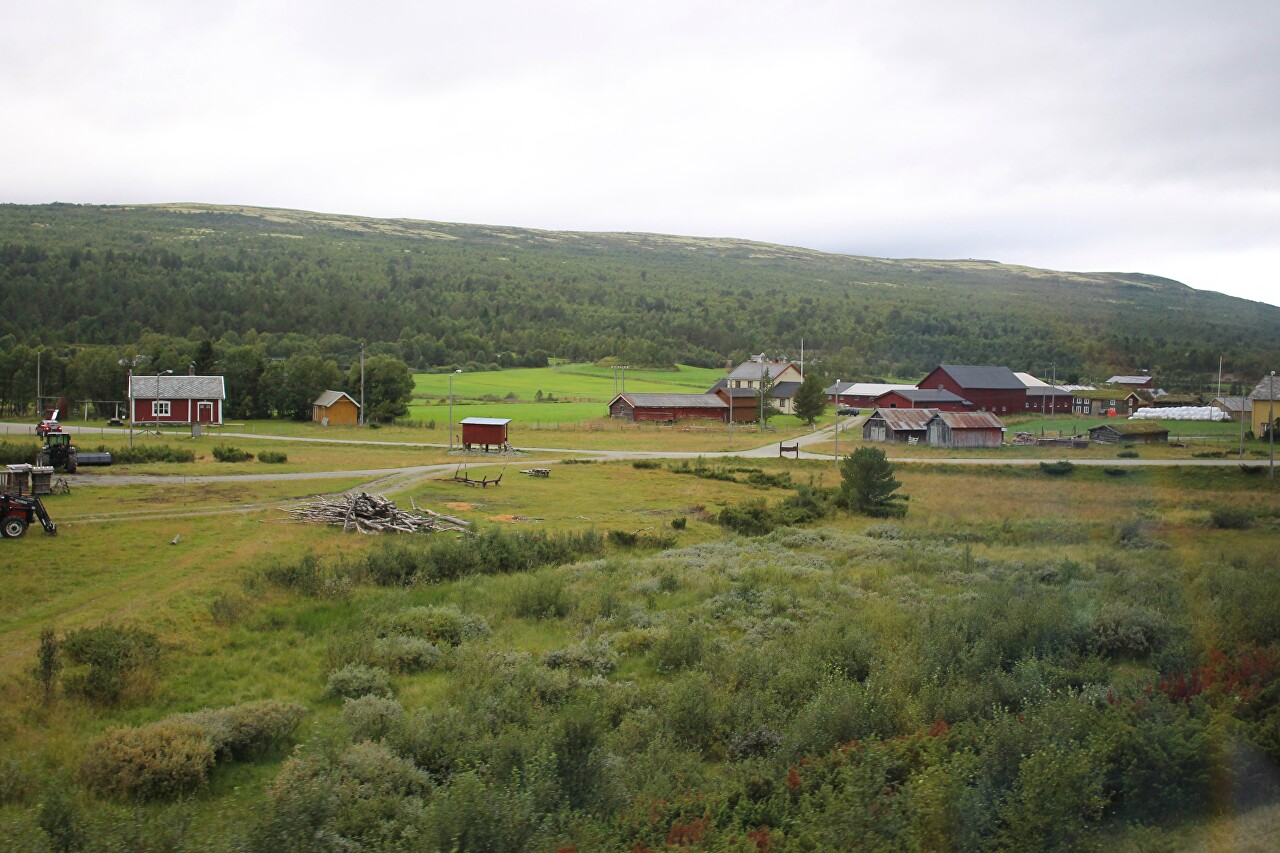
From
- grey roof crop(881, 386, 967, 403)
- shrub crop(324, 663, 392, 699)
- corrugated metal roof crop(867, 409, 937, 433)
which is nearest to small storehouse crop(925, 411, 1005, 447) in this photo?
corrugated metal roof crop(867, 409, 937, 433)

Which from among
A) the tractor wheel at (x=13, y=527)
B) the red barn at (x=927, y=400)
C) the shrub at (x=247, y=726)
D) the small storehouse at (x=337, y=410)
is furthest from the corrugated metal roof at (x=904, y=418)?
the shrub at (x=247, y=726)

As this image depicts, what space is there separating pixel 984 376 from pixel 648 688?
59.8m

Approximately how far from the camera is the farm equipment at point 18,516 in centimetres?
2261

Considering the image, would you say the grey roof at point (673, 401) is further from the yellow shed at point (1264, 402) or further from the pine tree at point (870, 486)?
the yellow shed at point (1264, 402)

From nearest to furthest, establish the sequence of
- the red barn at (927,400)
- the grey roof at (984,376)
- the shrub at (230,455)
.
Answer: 1. the shrub at (230,455)
2. the grey roof at (984,376)
3. the red barn at (927,400)

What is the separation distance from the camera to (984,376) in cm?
6825

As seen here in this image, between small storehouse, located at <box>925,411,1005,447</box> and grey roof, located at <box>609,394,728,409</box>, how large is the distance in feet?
70.3

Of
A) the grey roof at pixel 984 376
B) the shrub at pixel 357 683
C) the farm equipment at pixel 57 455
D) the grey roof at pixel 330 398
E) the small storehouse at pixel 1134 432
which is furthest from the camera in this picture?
the grey roof at pixel 330 398

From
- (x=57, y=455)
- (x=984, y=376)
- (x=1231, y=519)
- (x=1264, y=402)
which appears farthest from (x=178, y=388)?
(x=1264, y=402)

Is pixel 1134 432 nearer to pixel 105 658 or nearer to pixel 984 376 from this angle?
pixel 984 376

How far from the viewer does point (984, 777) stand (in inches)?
377

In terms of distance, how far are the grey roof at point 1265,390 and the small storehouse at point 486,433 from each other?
34036mm

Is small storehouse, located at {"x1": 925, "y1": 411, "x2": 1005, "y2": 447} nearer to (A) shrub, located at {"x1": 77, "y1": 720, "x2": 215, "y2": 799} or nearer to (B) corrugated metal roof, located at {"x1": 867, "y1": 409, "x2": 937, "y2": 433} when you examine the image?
(B) corrugated metal roof, located at {"x1": 867, "y1": 409, "x2": 937, "y2": 433}

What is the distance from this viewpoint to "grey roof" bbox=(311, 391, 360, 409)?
6656cm
